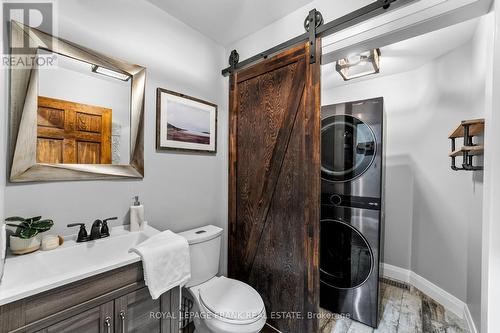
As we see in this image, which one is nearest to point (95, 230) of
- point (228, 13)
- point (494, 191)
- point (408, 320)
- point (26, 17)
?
point (26, 17)

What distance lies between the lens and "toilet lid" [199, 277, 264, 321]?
1315mm

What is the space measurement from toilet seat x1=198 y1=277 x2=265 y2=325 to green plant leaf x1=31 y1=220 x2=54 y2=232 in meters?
0.99

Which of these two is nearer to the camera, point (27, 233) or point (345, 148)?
point (27, 233)

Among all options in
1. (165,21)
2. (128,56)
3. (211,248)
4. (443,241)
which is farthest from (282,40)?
(443,241)

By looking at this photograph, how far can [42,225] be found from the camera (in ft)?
3.70

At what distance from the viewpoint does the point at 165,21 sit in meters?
1.69

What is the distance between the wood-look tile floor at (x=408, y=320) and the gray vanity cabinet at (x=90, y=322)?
1593 millimetres

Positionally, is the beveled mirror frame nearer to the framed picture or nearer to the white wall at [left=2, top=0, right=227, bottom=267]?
the white wall at [left=2, top=0, right=227, bottom=267]

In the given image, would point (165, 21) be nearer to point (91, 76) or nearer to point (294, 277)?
point (91, 76)

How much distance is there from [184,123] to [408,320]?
8.48 ft

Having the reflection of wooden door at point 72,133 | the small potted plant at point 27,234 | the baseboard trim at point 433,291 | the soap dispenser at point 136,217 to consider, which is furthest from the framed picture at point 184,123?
the baseboard trim at point 433,291

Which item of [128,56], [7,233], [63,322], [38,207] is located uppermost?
[128,56]

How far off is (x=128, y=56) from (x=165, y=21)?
453 mm

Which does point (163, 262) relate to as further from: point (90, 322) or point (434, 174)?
point (434, 174)
